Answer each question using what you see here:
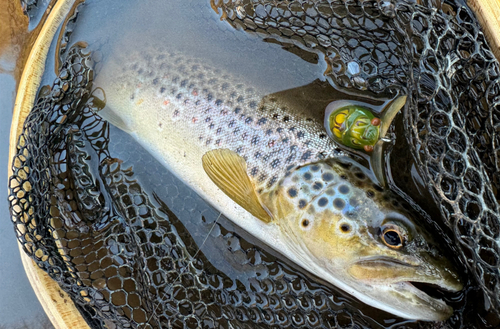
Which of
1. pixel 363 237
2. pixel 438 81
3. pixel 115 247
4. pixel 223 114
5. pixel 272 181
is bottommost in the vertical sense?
pixel 115 247

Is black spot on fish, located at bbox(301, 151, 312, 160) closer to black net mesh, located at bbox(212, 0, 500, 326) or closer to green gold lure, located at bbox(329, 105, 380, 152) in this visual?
green gold lure, located at bbox(329, 105, 380, 152)

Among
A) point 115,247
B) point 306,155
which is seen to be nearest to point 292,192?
point 306,155

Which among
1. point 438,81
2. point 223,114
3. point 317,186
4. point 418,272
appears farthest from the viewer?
point 223,114

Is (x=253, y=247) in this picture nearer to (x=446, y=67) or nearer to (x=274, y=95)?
(x=274, y=95)

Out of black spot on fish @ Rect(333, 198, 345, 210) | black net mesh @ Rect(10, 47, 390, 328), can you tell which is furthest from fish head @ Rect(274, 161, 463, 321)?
black net mesh @ Rect(10, 47, 390, 328)

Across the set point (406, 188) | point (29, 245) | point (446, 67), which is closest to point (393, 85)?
point (446, 67)

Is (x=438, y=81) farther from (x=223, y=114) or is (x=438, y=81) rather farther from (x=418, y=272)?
(x=223, y=114)
